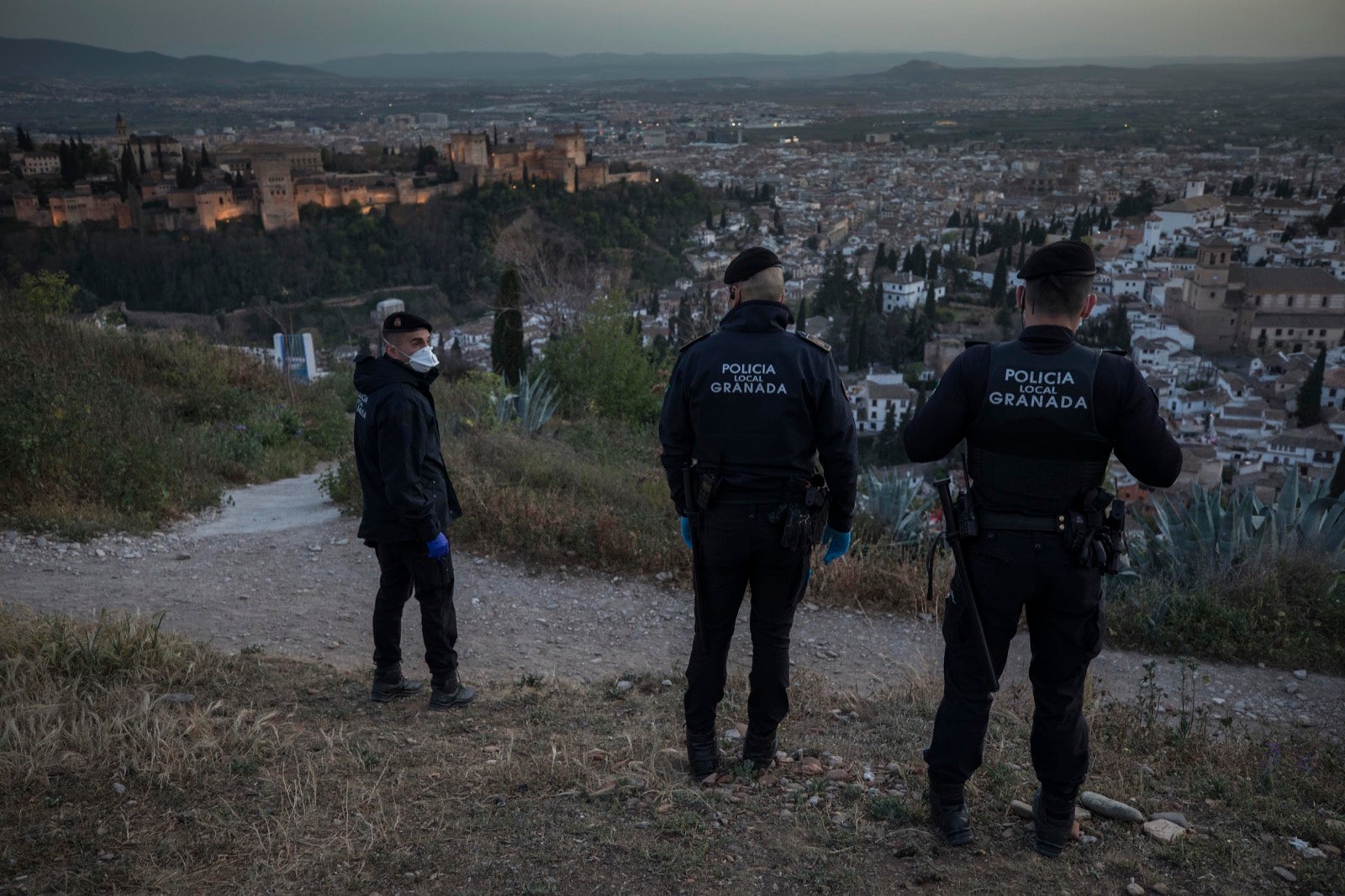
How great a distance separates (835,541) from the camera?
3178 mm

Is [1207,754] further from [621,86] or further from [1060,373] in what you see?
[621,86]

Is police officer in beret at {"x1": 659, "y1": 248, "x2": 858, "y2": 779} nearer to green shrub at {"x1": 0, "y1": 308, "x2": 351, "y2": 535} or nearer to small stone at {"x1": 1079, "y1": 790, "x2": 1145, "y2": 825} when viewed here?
small stone at {"x1": 1079, "y1": 790, "x2": 1145, "y2": 825}

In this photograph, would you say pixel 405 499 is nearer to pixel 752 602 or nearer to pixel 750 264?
pixel 752 602

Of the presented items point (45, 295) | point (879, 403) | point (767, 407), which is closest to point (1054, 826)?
point (767, 407)

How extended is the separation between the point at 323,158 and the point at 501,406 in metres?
60.5

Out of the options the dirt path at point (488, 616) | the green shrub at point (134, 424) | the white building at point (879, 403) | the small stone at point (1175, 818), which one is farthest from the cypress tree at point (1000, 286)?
the small stone at point (1175, 818)

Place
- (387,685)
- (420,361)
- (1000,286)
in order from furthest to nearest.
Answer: (1000,286) < (387,685) < (420,361)

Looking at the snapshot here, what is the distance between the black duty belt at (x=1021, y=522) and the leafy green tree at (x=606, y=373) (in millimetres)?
8802

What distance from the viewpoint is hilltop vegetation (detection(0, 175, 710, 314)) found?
131 ft

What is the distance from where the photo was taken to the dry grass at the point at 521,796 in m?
2.59

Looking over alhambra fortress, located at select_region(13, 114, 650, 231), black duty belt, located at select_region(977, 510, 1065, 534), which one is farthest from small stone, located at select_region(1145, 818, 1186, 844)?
alhambra fortress, located at select_region(13, 114, 650, 231)

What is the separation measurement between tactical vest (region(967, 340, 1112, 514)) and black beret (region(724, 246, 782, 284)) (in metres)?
0.81

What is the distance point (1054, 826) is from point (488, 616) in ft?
11.5

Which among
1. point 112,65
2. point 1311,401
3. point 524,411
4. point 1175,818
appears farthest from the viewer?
point 112,65
